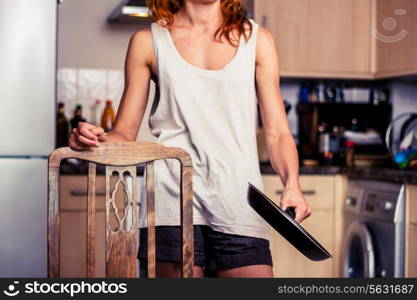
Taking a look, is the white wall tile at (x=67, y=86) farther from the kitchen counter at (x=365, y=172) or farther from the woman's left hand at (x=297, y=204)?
the woman's left hand at (x=297, y=204)

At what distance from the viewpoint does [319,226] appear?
3.07 m

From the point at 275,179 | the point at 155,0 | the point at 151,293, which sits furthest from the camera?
the point at 275,179

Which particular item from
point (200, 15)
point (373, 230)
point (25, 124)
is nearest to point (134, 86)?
point (200, 15)

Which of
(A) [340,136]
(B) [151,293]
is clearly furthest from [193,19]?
(A) [340,136]

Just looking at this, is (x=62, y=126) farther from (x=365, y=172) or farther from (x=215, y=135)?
(x=215, y=135)

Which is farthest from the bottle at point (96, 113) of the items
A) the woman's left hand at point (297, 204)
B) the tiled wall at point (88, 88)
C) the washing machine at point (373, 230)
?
the woman's left hand at point (297, 204)

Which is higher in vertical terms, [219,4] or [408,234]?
[219,4]

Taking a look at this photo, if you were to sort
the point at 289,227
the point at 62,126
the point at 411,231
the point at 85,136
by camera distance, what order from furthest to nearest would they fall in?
the point at 62,126 → the point at 411,231 → the point at 85,136 → the point at 289,227

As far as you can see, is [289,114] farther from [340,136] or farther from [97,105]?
[97,105]

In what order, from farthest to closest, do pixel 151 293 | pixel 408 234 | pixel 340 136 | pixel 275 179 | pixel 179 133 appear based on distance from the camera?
pixel 340 136 → pixel 275 179 → pixel 408 234 → pixel 179 133 → pixel 151 293

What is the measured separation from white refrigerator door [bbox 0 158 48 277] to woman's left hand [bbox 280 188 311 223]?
4.92ft

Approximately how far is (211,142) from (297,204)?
205 millimetres

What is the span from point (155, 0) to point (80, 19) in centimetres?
200

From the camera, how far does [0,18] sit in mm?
2652
